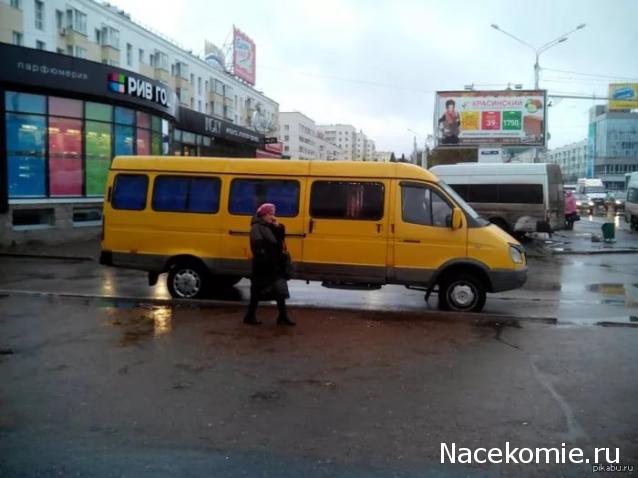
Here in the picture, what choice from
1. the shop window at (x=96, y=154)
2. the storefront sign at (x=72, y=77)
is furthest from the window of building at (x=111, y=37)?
the shop window at (x=96, y=154)

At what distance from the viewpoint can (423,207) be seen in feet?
29.2

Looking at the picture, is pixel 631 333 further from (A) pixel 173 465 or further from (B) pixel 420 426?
(A) pixel 173 465

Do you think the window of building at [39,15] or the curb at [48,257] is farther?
the window of building at [39,15]

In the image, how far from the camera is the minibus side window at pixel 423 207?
29.0 ft

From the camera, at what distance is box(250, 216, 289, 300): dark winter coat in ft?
24.5

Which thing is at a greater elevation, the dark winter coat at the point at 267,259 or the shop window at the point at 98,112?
the shop window at the point at 98,112

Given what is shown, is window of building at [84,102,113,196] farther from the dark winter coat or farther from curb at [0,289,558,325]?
the dark winter coat

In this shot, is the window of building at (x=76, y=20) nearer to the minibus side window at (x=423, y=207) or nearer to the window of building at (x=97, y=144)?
the window of building at (x=97, y=144)

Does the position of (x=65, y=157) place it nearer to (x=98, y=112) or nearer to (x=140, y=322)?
(x=98, y=112)

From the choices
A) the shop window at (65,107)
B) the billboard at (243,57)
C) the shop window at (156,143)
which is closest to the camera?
the shop window at (65,107)

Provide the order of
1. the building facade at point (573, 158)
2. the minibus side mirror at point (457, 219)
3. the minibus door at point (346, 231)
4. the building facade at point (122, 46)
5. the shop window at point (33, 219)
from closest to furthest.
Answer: the minibus side mirror at point (457, 219) → the minibus door at point (346, 231) → the shop window at point (33, 219) → the building facade at point (122, 46) → the building facade at point (573, 158)

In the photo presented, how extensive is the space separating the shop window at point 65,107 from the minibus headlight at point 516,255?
1512 cm

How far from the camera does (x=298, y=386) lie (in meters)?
5.38

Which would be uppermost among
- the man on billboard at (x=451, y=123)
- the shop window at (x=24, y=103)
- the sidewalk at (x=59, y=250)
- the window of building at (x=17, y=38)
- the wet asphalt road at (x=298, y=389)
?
the window of building at (x=17, y=38)
